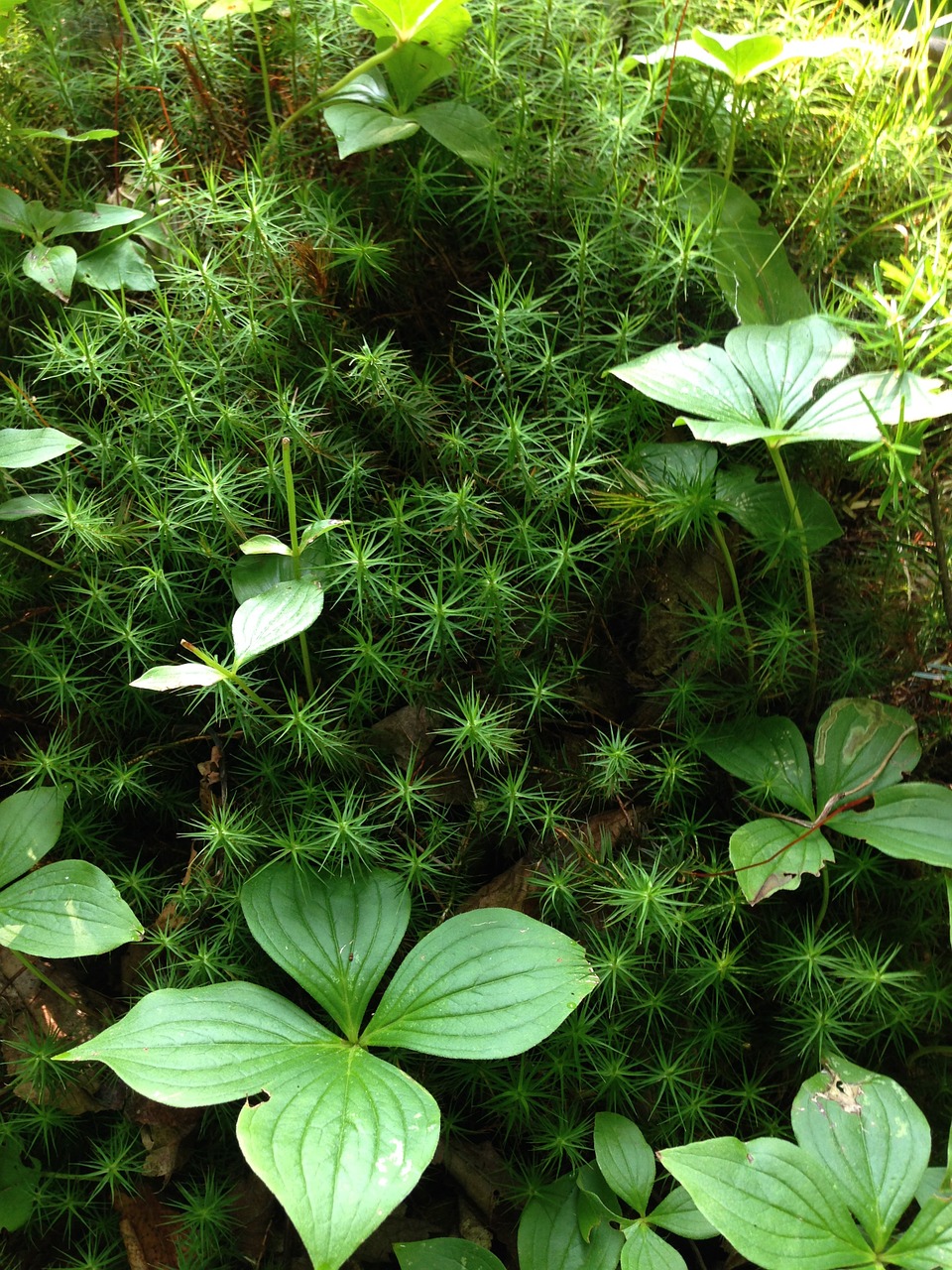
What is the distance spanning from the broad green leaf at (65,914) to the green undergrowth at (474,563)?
0.08 m

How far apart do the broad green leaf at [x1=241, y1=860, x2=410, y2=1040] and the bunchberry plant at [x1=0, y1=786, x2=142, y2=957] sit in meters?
0.21

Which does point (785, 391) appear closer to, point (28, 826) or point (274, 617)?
point (274, 617)

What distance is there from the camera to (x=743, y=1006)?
160cm

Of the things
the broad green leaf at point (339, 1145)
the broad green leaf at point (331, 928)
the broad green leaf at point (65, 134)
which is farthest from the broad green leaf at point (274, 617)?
the broad green leaf at point (65, 134)

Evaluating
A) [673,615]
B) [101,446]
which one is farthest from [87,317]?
[673,615]

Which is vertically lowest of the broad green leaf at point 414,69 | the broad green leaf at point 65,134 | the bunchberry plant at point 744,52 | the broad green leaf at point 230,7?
the broad green leaf at point 65,134

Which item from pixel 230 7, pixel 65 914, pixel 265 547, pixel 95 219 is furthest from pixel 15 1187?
pixel 230 7

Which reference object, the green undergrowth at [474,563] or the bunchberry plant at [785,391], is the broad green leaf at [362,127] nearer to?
the green undergrowth at [474,563]

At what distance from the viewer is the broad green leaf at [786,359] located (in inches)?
66.4

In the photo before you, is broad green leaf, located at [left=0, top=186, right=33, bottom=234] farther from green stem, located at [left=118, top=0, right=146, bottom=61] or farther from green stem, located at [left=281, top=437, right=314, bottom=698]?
green stem, located at [left=281, top=437, right=314, bottom=698]

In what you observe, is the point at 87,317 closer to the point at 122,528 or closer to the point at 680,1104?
the point at 122,528

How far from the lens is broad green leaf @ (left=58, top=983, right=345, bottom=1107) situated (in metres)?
1.33

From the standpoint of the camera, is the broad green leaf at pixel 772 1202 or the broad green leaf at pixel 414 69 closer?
the broad green leaf at pixel 772 1202

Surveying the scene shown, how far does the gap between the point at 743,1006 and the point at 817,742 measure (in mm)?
458
